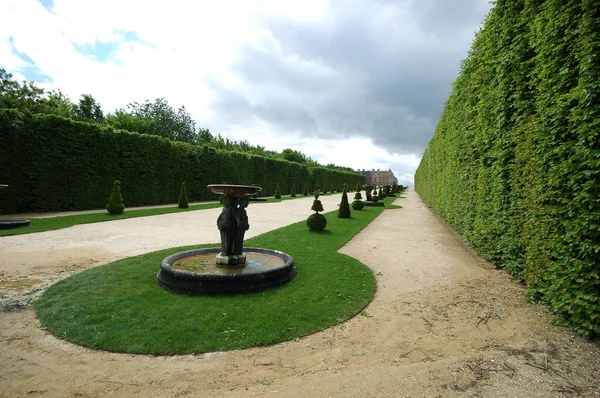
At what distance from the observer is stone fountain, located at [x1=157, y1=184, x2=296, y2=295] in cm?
512

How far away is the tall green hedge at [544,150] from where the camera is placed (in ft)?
11.7

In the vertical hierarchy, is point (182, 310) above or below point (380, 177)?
below

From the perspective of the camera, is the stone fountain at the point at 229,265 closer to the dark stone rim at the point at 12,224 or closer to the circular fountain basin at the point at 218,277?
the circular fountain basin at the point at 218,277

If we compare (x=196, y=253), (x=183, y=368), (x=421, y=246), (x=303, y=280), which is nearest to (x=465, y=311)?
(x=303, y=280)

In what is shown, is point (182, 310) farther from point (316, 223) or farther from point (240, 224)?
point (316, 223)

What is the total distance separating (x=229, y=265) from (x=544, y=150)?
5716mm

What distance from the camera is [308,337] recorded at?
386cm

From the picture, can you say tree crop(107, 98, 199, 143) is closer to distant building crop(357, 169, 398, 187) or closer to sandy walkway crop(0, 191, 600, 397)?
sandy walkway crop(0, 191, 600, 397)

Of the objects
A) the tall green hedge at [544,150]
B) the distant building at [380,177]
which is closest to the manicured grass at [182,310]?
the tall green hedge at [544,150]

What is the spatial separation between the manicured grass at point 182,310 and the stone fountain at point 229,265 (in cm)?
19

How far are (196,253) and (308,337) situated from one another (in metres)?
4.13

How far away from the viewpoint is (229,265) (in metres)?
6.16

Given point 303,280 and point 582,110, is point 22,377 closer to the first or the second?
point 303,280

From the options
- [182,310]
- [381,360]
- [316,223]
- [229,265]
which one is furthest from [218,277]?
[316,223]
